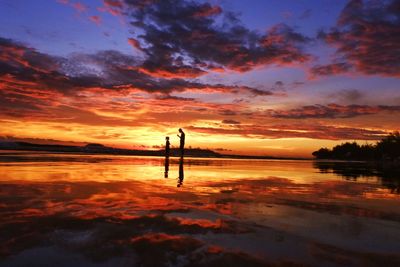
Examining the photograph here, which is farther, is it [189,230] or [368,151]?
[368,151]

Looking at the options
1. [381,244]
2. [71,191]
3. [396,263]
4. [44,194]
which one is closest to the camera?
[396,263]

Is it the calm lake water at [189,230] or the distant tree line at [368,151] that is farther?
the distant tree line at [368,151]

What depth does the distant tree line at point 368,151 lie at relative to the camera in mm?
89025

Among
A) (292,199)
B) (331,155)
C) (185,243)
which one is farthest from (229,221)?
(331,155)

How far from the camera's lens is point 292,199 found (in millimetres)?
13703

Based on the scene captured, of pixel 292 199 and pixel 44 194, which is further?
pixel 292 199

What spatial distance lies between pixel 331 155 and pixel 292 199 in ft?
499

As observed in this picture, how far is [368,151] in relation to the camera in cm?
12688

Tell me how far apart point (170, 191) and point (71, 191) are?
372 centimetres

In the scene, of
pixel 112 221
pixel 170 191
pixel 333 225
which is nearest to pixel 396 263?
pixel 333 225

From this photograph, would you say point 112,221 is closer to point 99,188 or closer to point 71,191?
point 71,191

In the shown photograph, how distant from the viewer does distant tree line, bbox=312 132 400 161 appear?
89.0 m

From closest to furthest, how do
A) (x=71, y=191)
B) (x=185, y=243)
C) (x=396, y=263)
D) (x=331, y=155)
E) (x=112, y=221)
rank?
(x=396, y=263) < (x=185, y=243) < (x=112, y=221) < (x=71, y=191) < (x=331, y=155)

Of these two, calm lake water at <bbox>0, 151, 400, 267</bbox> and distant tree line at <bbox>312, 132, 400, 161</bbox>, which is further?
distant tree line at <bbox>312, 132, 400, 161</bbox>
